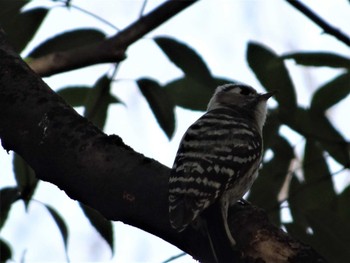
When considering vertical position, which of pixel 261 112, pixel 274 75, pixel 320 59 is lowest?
pixel 261 112

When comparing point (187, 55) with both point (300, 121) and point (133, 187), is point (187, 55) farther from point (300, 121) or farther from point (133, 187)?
point (133, 187)

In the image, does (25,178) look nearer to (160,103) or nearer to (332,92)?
(160,103)

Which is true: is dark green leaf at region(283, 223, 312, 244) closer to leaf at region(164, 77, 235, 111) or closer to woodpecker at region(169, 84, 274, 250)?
woodpecker at region(169, 84, 274, 250)

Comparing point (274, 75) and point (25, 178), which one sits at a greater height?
point (274, 75)

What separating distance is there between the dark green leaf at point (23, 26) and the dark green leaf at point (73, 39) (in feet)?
0.46

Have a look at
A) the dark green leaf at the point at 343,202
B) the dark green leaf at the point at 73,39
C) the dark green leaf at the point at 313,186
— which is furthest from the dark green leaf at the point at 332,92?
the dark green leaf at the point at 73,39

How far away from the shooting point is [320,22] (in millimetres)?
4211

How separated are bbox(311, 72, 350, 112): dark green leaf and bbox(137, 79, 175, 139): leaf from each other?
32.3 inches

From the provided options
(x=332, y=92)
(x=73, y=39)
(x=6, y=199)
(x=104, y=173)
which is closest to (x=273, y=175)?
(x=332, y=92)

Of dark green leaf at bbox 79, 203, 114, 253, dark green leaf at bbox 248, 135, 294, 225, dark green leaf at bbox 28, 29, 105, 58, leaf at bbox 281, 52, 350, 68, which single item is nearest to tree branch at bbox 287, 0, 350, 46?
leaf at bbox 281, 52, 350, 68

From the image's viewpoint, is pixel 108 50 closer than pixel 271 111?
Yes

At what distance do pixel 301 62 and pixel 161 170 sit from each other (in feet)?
4.49

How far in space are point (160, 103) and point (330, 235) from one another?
1.29 metres

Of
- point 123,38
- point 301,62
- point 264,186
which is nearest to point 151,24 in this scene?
point 123,38
